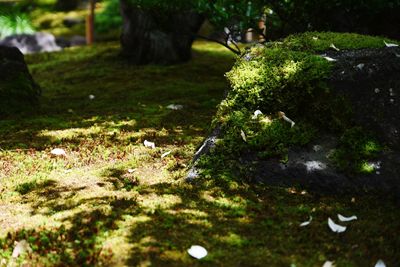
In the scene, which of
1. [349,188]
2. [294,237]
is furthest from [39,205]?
[349,188]

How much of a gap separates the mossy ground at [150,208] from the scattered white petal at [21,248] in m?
0.07

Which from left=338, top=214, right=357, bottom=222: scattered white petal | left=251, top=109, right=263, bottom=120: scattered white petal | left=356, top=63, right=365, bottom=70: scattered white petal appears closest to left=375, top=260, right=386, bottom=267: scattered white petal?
left=338, top=214, right=357, bottom=222: scattered white petal

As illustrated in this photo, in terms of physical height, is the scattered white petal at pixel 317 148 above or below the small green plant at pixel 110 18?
above

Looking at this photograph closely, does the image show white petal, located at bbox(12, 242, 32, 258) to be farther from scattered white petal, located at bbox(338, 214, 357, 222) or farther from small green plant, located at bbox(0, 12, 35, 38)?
scattered white petal, located at bbox(338, 214, 357, 222)

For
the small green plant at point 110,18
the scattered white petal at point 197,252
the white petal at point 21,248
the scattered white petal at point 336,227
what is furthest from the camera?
the small green plant at point 110,18

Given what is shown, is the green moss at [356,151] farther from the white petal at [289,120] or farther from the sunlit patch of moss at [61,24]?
the sunlit patch of moss at [61,24]

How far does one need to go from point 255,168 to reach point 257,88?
3.82ft

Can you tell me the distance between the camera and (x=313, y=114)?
6.24m

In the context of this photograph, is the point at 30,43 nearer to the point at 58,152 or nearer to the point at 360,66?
the point at 58,152

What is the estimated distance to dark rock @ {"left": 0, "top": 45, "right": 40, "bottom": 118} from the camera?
10461mm

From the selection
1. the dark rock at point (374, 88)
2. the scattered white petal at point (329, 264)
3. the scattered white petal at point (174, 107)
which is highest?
the dark rock at point (374, 88)

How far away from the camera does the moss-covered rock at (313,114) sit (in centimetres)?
580

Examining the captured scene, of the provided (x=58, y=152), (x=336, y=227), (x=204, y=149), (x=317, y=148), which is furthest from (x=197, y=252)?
(x=58, y=152)

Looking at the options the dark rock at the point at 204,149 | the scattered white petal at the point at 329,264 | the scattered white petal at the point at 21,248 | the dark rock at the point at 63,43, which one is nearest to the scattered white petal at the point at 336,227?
the scattered white petal at the point at 329,264
